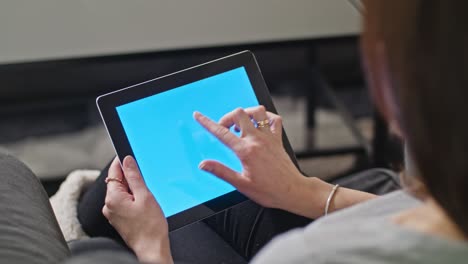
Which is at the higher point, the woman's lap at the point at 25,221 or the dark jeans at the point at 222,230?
the woman's lap at the point at 25,221

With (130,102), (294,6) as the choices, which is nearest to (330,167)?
(294,6)

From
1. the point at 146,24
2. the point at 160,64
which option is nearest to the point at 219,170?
the point at 146,24

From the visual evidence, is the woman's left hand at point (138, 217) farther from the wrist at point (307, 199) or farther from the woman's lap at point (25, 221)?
the wrist at point (307, 199)

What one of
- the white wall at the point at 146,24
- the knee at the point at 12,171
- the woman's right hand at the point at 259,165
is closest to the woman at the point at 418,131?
the woman's right hand at the point at 259,165

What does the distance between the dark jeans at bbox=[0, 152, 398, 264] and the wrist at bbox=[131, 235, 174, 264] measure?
2 centimetres

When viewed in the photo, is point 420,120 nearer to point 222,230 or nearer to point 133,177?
point 133,177

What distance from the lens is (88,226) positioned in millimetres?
1036

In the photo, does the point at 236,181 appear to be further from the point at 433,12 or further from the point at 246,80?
the point at 433,12

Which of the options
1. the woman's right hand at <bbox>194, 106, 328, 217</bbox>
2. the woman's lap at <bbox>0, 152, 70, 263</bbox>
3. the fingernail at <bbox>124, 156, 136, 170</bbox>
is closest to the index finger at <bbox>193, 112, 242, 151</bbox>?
the woman's right hand at <bbox>194, 106, 328, 217</bbox>

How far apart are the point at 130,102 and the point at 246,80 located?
0.18m

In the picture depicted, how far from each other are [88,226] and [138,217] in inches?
10.0

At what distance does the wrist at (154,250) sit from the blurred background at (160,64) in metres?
0.85

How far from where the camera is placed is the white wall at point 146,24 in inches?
59.4

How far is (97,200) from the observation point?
3.32ft
